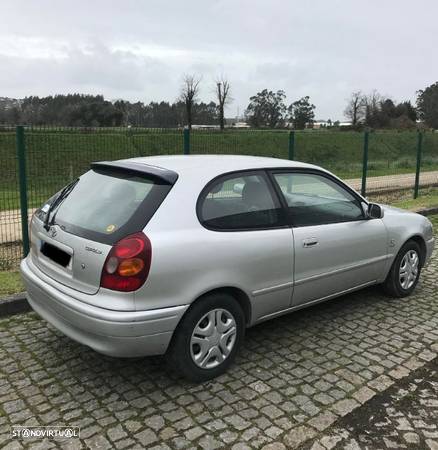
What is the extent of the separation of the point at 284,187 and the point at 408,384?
1.76 meters

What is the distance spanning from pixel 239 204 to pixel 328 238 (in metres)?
0.93

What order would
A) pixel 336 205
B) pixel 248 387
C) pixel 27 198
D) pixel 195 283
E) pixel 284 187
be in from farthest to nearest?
pixel 27 198 → pixel 336 205 → pixel 284 187 → pixel 248 387 → pixel 195 283

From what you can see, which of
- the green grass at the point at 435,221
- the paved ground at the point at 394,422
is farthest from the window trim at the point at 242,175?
the green grass at the point at 435,221

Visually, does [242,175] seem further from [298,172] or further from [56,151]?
[56,151]

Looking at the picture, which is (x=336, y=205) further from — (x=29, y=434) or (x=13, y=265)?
(x=13, y=265)

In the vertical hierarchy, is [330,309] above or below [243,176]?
below

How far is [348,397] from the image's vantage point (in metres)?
3.31

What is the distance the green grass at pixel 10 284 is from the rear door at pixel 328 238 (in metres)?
2.80

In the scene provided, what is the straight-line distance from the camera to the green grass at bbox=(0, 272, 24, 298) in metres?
4.92

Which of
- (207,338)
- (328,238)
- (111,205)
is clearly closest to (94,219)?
(111,205)

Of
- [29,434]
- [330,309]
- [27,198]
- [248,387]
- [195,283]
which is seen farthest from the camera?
[27,198]

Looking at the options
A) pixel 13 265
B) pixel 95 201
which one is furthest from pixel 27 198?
pixel 95 201

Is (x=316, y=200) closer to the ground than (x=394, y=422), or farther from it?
farther from it

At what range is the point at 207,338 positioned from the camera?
3.43m
